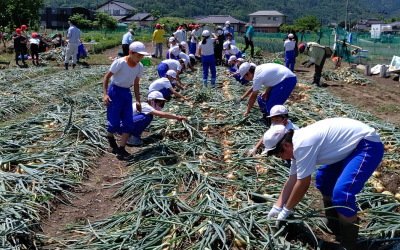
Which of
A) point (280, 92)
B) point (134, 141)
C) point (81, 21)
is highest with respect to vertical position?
point (81, 21)

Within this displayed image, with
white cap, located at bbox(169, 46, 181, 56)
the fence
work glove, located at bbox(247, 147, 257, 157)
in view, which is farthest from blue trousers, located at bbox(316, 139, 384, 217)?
the fence

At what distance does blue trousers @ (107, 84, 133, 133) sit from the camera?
186 inches

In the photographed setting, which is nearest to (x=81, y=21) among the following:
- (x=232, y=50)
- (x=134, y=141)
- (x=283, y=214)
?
(x=232, y=50)

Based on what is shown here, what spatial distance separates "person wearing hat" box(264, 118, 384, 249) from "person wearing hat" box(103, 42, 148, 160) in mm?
2390

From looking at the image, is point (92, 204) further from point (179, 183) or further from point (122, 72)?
point (122, 72)

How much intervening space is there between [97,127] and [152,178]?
198cm

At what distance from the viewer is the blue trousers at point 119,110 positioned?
473cm

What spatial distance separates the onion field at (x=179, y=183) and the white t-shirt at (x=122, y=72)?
2.96 feet

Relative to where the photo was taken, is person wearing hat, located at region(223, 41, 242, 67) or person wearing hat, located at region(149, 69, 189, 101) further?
person wearing hat, located at region(223, 41, 242, 67)

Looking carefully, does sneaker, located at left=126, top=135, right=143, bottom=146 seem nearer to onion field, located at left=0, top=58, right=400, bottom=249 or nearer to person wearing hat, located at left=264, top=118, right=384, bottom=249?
onion field, located at left=0, top=58, right=400, bottom=249

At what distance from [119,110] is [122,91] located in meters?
0.23

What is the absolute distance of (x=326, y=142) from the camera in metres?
2.71

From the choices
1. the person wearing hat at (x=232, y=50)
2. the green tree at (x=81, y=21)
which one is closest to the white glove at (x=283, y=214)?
the person wearing hat at (x=232, y=50)

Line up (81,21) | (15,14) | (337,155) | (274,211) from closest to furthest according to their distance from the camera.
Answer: (337,155) < (274,211) < (15,14) < (81,21)
